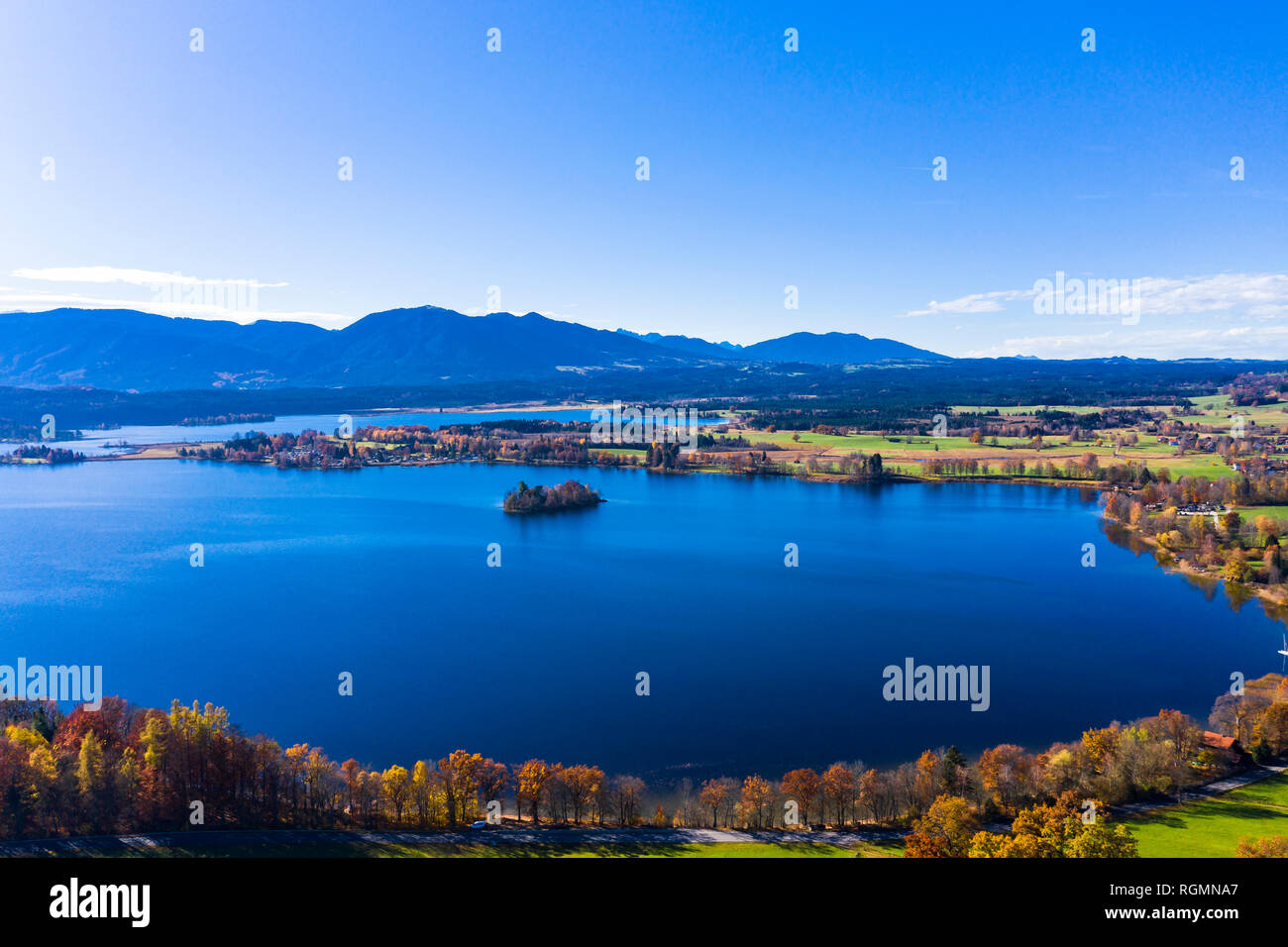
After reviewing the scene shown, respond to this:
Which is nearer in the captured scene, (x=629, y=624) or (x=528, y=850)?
(x=528, y=850)

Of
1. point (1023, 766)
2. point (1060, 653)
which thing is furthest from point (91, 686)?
point (1060, 653)

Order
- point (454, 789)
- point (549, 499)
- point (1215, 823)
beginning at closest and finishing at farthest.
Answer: point (1215, 823), point (454, 789), point (549, 499)

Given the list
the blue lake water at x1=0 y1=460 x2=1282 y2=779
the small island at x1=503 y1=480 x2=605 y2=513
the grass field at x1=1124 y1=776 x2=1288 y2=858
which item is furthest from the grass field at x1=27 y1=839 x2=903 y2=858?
the small island at x1=503 y1=480 x2=605 y2=513

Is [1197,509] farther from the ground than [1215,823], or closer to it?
farther from the ground

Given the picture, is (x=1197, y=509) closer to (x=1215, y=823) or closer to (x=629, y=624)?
(x=1215, y=823)

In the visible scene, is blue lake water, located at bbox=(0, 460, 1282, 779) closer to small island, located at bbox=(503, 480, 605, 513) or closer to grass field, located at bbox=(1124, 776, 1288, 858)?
small island, located at bbox=(503, 480, 605, 513)

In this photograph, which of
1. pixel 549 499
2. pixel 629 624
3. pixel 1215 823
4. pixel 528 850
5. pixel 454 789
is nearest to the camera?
pixel 528 850

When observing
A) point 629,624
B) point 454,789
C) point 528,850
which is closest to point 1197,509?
point 629,624

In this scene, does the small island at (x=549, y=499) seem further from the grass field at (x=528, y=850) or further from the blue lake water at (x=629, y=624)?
the grass field at (x=528, y=850)
